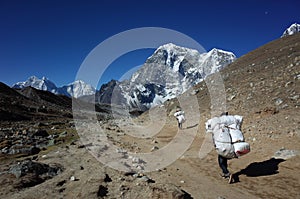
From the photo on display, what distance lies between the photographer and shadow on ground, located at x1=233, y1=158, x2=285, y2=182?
386 inches

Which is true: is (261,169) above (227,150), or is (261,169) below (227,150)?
below

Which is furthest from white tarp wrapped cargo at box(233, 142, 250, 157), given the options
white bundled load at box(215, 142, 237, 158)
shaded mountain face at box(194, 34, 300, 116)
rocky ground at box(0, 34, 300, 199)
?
shaded mountain face at box(194, 34, 300, 116)

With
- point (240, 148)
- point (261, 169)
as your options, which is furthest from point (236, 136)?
point (261, 169)

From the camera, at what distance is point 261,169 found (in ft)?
34.0

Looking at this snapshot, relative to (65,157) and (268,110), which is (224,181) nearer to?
(65,157)

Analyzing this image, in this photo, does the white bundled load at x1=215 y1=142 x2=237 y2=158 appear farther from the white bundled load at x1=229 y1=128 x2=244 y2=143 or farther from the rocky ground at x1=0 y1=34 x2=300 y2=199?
the rocky ground at x1=0 y1=34 x2=300 y2=199

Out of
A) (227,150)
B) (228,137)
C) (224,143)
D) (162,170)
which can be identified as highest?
(228,137)

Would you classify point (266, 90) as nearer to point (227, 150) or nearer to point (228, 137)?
point (228, 137)

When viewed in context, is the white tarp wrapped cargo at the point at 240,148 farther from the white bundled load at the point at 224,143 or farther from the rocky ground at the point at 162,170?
the rocky ground at the point at 162,170

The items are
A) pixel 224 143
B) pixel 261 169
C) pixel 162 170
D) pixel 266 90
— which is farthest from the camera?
pixel 266 90

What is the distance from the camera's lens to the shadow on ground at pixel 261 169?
9797mm

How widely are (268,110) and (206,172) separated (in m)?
13.5

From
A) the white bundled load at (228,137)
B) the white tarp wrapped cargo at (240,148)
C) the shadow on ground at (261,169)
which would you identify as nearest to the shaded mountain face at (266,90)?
the shadow on ground at (261,169)

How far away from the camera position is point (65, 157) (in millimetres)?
11703
